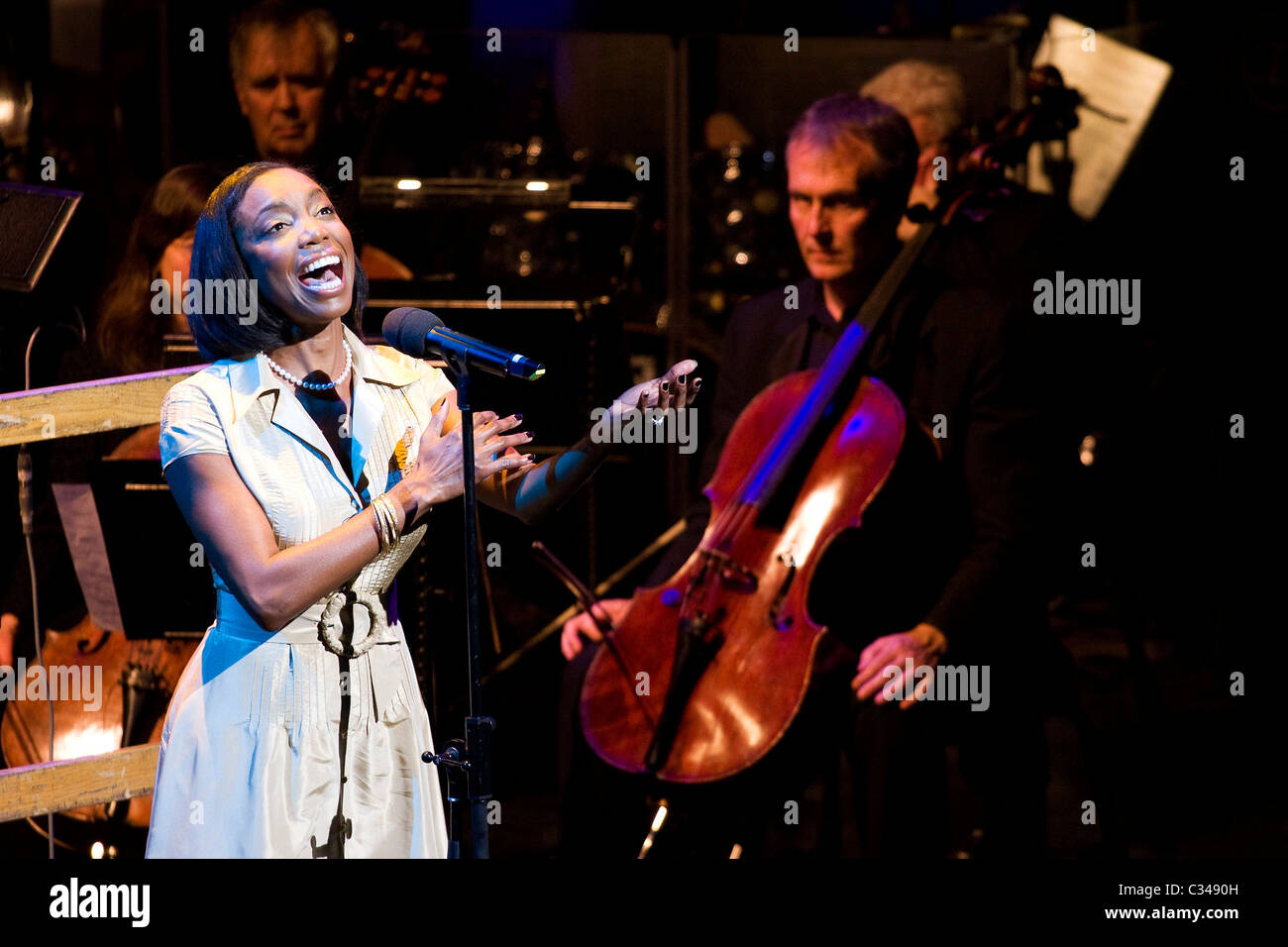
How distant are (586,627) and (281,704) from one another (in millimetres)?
1167

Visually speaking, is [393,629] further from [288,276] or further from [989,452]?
[989,452]

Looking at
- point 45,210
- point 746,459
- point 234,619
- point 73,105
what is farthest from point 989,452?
point 73,105

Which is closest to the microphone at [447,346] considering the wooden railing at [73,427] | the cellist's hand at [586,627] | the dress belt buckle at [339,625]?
the dress belt buckle at [339,625]

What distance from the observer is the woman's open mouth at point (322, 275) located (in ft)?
6.67

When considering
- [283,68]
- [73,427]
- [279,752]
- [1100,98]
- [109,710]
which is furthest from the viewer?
[1100,98]

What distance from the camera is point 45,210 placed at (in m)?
2.79

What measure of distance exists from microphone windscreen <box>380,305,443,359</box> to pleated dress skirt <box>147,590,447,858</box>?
15.0 inches

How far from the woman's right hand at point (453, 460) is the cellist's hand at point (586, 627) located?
46.3 inches

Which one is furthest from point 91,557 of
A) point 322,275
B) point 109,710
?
point 322,275

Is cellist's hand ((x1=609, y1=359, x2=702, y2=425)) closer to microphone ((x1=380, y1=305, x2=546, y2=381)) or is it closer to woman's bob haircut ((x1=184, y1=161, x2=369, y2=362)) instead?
microphone ((x1=380, y1=305, x2=546, y2=381))

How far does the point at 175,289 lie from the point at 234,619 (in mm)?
1582

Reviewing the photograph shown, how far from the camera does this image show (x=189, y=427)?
1997 mm

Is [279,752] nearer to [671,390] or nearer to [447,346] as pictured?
[447,346]

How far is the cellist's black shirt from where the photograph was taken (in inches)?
121
